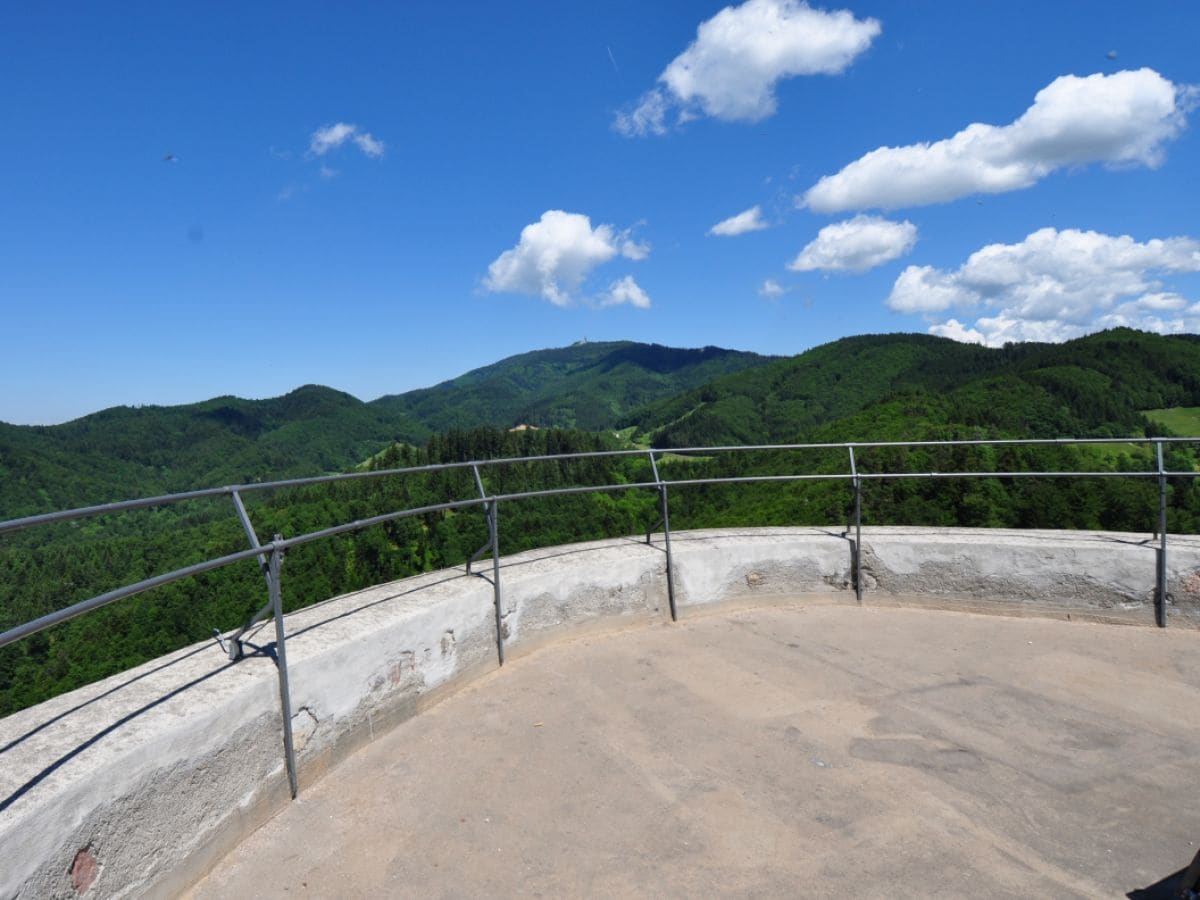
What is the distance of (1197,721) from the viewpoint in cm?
341

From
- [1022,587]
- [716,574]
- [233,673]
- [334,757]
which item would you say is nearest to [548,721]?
[334,757]

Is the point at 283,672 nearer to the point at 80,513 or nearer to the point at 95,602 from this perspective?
the point at 95,602

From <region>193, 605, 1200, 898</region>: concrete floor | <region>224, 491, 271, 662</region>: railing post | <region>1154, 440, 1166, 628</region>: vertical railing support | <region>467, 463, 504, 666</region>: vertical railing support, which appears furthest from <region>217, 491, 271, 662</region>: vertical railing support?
<region>1154, 440, 1166, 628</region>: vertical railing support

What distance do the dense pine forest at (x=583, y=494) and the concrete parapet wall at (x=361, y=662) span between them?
891 mm

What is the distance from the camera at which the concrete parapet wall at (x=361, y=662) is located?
208 centimetres

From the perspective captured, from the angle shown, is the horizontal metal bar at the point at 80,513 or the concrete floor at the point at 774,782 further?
the concrete floor at the point at 774,782

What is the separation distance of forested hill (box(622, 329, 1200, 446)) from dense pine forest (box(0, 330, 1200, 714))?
462 mm

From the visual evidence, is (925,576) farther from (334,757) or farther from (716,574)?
(334,757)

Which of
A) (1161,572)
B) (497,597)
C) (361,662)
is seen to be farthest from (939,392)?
(361,662)


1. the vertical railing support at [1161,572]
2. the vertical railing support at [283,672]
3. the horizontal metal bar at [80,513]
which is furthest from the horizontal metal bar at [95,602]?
the vertical railing support at [1161,572]

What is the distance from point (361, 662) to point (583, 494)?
31.4m

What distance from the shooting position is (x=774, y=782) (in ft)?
9.64

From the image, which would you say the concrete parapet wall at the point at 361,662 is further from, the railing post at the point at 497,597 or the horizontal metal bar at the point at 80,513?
the horizontal metal bar at the point at 80,513

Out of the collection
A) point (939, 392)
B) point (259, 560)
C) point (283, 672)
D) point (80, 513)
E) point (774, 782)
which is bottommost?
point (774, 782)
